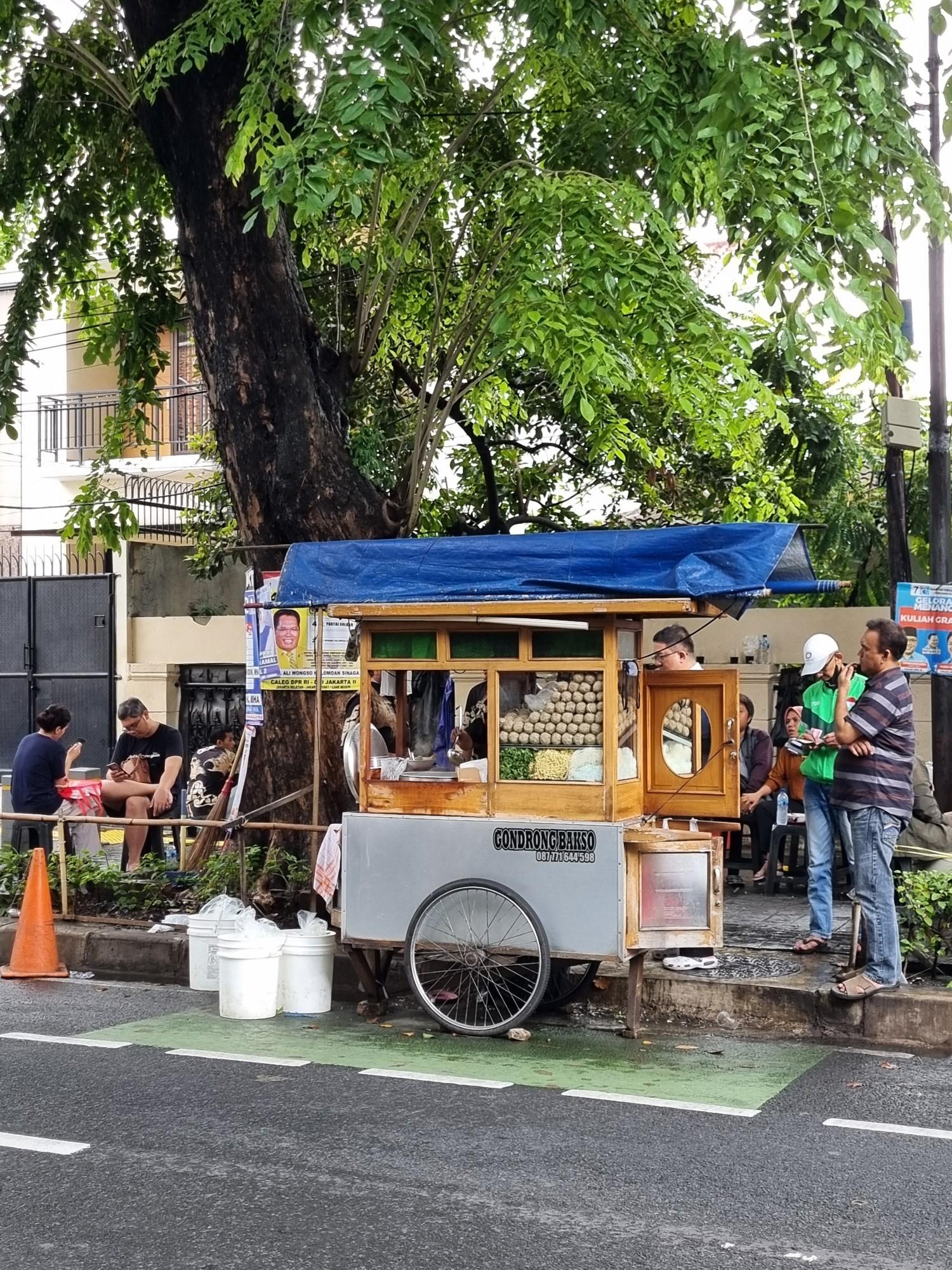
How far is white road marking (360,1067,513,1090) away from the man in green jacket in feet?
9.48

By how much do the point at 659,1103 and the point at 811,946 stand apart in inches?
112

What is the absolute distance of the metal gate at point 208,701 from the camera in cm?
1889

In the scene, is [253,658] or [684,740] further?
[253,658]

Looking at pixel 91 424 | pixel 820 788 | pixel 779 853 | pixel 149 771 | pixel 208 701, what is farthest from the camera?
pixel 91 424

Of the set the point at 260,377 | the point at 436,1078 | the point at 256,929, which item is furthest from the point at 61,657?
the point at 436,1078

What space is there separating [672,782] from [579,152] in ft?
17.0

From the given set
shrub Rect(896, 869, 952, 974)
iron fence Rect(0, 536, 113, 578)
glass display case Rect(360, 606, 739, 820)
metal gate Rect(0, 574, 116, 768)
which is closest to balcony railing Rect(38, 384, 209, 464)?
iron fence Rect(0, 536, 113, 578)

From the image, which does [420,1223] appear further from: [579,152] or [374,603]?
[579,152]

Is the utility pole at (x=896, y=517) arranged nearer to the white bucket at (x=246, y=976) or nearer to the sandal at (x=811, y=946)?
the sandal at (x=811, y=946)

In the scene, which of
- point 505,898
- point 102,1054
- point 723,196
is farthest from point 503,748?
point 723,196

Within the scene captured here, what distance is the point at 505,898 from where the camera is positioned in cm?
770

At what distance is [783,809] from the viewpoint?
11984 mm

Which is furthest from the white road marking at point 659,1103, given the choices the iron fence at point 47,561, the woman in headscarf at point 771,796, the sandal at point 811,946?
the iron fence at point 47,561

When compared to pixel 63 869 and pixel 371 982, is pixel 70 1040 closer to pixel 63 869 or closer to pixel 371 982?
pixel 371 982
